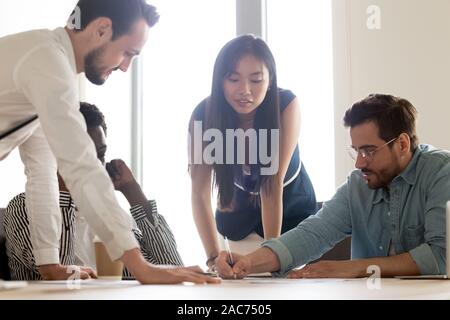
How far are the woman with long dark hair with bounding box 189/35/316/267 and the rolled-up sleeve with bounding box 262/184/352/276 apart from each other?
34 centimetres

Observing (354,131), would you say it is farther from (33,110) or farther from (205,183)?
(33,110)

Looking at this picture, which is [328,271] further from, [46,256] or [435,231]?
[46,256]

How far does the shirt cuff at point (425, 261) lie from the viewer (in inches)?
65.9

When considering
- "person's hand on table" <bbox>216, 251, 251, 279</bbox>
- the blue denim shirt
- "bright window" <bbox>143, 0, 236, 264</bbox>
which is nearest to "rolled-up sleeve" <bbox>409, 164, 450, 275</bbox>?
the blue denim shirt

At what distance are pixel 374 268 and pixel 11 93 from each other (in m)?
0.90

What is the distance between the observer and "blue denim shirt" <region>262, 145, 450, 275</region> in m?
1.81

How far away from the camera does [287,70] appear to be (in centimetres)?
345

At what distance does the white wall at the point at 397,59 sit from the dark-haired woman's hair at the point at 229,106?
0.98m

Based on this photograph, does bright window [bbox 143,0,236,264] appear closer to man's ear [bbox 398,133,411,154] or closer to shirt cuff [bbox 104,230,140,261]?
man's ear [bbox 398,133,411,154]

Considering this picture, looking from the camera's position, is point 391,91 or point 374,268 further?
point 391,91

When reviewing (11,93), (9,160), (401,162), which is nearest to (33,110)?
(11,93)

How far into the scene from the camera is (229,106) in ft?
7.75

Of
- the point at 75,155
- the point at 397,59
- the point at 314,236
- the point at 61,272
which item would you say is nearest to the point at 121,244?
the point at 75,155

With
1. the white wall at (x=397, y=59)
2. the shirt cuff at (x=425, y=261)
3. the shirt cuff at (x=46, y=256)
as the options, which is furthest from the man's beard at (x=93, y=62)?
the white wall at (x=397, y=59)
